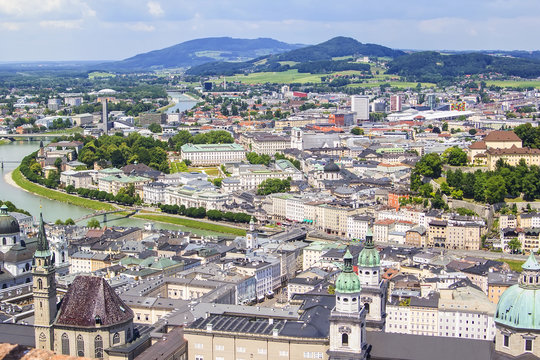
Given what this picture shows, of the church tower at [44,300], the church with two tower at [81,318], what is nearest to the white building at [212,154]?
the church tower at [44,300]

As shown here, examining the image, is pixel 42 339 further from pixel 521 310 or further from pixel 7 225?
pixel 521 310

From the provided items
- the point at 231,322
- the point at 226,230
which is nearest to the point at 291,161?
the point at 226,230

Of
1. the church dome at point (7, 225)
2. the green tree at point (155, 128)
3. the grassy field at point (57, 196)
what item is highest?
the church dome at point (7, 225)

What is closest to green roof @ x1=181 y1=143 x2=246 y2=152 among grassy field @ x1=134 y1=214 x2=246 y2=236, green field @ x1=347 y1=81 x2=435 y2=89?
grassy field @ x1=134 y1=214 x2=246 y2=236

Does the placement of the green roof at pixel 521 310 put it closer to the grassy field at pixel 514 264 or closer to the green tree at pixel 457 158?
the grassy field at pixel 514 264

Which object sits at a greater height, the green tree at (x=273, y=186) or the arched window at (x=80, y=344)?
the arched window at (x=80, y=344)

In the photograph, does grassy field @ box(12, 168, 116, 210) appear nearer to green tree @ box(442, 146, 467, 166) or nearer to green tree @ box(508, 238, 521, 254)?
green tree @ box(442, 146, 467, 166)
